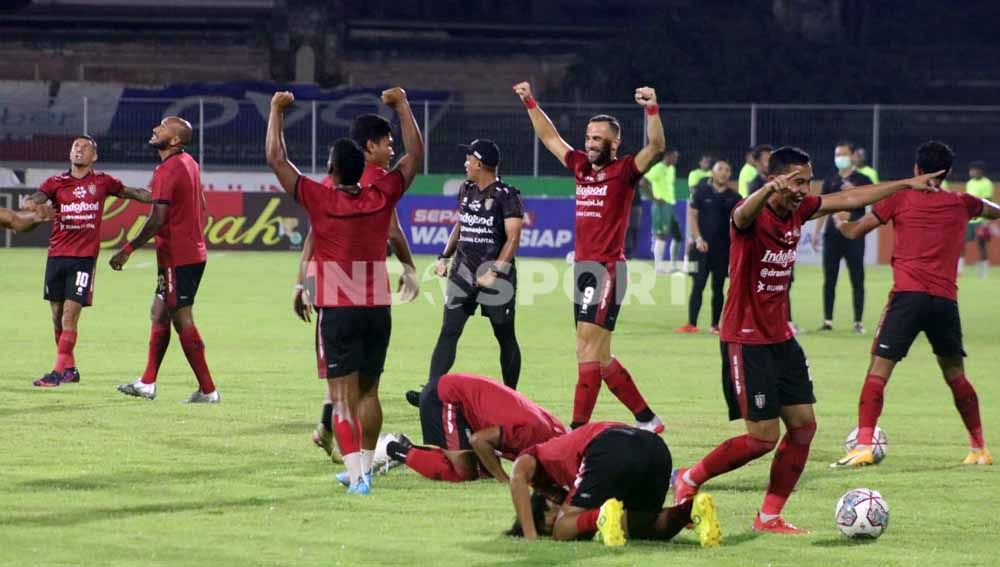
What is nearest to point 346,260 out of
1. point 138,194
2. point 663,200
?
point 138,194

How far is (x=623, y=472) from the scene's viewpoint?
27.3 ft

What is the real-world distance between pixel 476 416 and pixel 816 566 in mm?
2556

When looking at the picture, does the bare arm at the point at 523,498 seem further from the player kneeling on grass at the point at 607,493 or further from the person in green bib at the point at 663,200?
the person in green bib at the point at 663,200

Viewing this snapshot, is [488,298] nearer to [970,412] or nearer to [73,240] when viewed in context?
[970,412]

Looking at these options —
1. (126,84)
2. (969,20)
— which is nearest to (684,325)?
(126,84)

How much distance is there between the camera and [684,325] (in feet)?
71.5

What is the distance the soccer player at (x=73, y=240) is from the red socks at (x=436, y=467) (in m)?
5.56

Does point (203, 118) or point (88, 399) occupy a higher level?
point (203, 118)

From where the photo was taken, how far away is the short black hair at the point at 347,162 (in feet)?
31.3

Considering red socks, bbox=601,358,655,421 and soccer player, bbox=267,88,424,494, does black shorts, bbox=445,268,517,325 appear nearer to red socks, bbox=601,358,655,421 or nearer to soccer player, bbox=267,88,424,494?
red socks, bbox=601,358,655,421

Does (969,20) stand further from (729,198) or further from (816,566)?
(816,566)

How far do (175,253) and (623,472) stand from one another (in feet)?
20.9

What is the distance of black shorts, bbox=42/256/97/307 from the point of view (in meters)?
14.8

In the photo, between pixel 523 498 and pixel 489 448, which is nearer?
pixel 523 498
